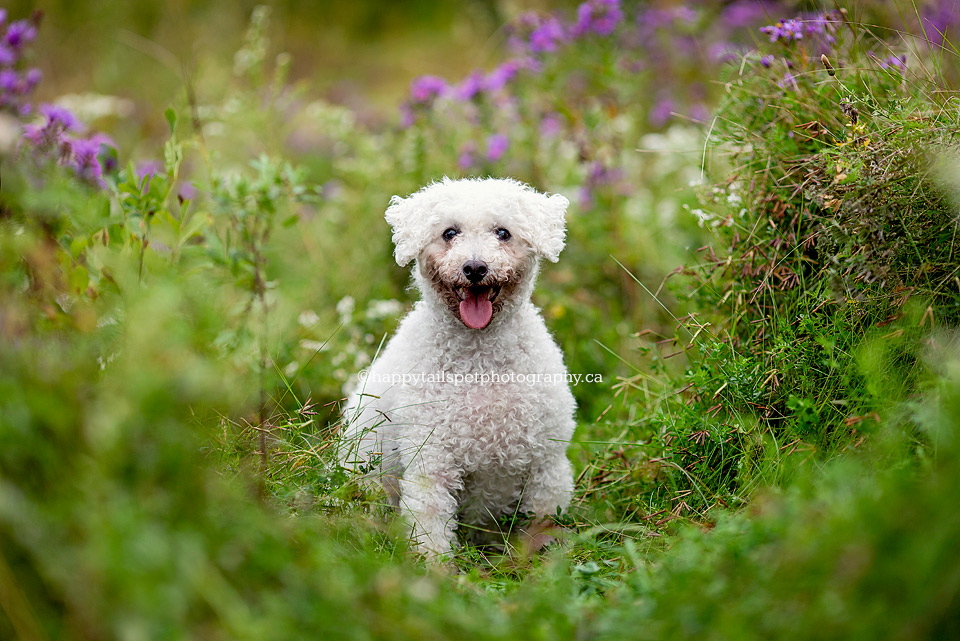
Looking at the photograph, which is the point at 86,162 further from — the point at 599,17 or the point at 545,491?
the point at 599,17

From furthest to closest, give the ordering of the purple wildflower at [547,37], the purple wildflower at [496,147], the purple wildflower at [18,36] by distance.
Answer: the purple wildflower at [496,147]
the purple wildflower at [547,37]
the purple wildflower at [18,36]

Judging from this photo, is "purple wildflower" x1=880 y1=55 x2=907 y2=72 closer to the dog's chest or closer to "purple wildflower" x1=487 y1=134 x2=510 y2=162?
the dog's chest

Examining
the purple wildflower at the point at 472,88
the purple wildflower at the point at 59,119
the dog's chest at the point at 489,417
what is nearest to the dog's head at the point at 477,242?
the dog's chest at the point at 489,417

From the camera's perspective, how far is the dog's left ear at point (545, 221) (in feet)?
9.86

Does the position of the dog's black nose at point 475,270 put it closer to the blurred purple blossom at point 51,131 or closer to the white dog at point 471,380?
the white dog at point 471,380

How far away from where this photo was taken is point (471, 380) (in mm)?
2963

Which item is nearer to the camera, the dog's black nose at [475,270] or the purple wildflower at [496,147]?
the dog's black nose at [475,270]

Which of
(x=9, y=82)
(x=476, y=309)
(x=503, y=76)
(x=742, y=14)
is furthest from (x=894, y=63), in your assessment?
(x=742, y=14)

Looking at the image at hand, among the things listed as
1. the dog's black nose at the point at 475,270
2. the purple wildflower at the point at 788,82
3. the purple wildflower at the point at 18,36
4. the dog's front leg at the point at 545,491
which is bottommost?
the dog's front leg at the point at 545,491

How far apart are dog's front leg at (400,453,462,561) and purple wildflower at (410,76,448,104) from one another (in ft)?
9.49

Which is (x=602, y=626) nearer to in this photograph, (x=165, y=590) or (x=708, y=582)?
(x=708, y=582)

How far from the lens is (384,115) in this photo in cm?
779

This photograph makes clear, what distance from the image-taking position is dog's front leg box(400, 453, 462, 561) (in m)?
2.85

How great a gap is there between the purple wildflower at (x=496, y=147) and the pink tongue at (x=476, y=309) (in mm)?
2268
